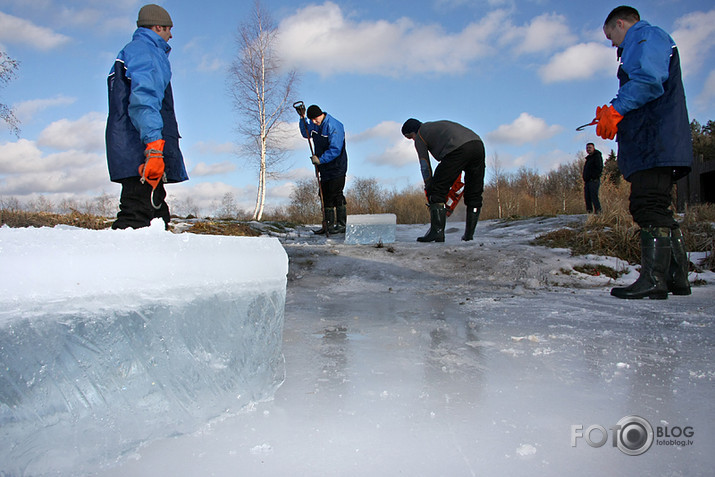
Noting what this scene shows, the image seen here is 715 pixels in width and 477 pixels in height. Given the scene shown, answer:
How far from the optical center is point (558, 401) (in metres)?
1.19

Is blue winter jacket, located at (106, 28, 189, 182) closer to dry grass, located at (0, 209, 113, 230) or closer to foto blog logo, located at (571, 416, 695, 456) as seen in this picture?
foto blog logo, located at (571, 416, 695, 456)

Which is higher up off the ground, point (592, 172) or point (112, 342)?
point (592, 172)

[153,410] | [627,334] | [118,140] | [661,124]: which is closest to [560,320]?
[627,334]

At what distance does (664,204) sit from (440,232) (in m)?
2.81

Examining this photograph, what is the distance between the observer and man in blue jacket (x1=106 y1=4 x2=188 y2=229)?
250 centimetres

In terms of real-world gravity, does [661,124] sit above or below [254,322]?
above

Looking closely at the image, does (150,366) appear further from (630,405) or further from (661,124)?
(661,124)

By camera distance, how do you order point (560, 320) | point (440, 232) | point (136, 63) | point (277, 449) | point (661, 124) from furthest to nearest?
point (440, 232) < point (661, 124) < point (136, 63) < point (560, 320) < point (277, 449)

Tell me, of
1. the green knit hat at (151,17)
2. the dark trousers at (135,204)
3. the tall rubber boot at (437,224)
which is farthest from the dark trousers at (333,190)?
the dark trousers at (135,204)

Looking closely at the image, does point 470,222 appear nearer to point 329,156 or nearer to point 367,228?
point 367,228

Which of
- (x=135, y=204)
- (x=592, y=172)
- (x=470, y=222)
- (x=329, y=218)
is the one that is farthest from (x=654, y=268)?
(x=592, y=172)

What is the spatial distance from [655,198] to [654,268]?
1.44 ft

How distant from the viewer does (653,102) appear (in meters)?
2.74

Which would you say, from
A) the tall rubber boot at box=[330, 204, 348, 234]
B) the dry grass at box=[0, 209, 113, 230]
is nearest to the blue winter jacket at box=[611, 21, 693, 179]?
the tall rubber boot at box=[330, 204, 348, 234]
